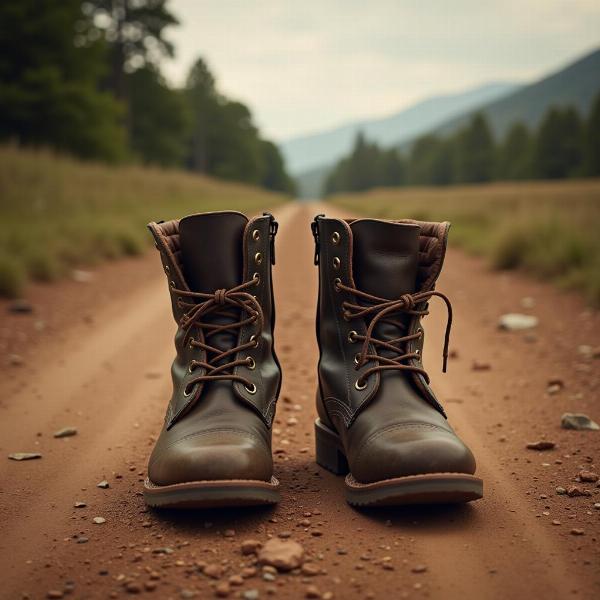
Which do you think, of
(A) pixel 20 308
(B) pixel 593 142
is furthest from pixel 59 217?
(B) pixel 593 142

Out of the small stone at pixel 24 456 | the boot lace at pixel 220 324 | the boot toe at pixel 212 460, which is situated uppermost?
the boot lace at pixel 220 324

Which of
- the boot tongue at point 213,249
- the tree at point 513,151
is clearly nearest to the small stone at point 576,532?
the boot tongue at point 213,249

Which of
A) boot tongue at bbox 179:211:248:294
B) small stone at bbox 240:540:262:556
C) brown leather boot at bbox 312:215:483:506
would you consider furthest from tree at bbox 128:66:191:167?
small stone at bbox 240:540:262:556

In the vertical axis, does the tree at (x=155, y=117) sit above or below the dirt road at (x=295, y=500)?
above

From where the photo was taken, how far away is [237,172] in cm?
5078

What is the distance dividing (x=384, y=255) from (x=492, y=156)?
223 ft

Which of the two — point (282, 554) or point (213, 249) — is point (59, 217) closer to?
point (213, 249)

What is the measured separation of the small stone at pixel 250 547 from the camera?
1464 millimetres

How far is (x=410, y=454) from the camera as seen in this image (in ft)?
5.30

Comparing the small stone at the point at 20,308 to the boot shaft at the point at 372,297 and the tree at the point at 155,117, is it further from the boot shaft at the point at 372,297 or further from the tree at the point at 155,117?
the tree at the point at 155,117

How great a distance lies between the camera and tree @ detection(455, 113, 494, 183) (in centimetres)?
6481

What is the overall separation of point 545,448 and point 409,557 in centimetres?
96

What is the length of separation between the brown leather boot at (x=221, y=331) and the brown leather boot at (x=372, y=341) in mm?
205

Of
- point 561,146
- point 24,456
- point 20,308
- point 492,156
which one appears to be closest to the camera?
point 24,456
